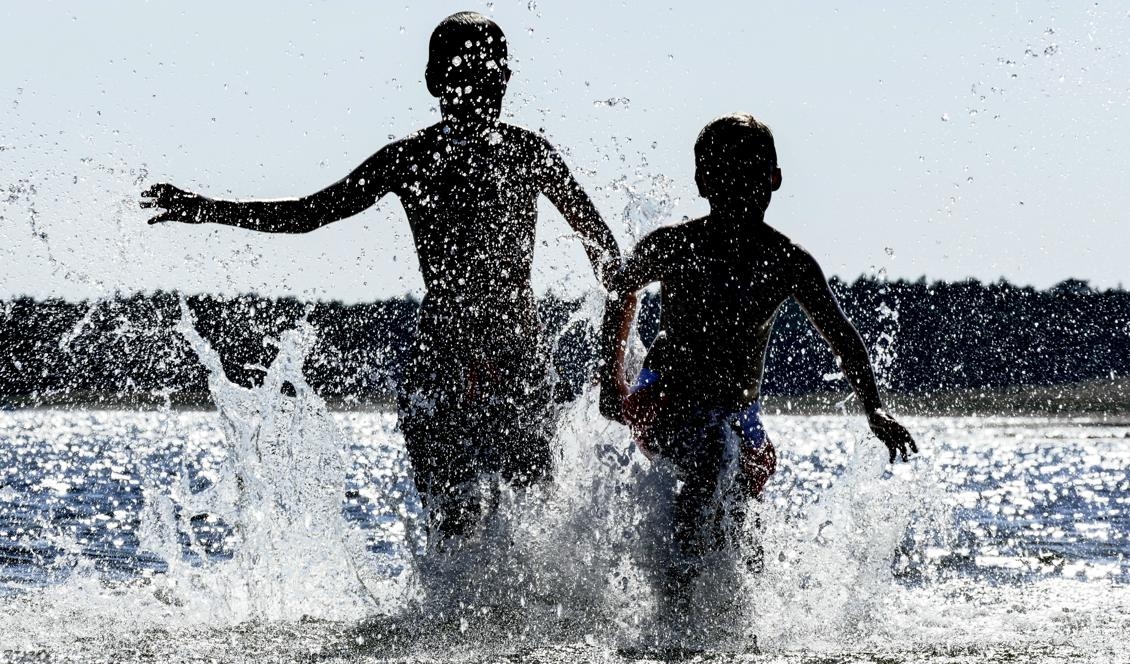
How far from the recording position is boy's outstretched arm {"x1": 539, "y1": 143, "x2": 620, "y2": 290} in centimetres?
482

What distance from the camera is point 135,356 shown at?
53344 millimetres

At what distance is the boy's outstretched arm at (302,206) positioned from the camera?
476 centimetres

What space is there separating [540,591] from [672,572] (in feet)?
1.72

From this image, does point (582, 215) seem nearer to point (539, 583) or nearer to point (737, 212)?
point (737, 212)

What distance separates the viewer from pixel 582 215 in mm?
4855

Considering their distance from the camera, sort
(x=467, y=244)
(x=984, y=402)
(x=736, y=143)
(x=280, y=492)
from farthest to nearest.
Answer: (x=984, y=402), (x=280, y=492), (x=467, y=244), (x=736, y=143)

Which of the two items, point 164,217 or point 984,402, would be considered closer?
point 164,217

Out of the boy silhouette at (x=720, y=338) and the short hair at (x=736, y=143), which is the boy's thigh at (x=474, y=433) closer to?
the boy silhouette at (x=720, y=338)

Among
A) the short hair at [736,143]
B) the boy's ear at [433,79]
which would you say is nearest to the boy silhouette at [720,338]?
the short hair at [736,143]

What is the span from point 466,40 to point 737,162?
1.08m

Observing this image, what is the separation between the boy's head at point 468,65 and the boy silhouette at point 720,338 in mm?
782

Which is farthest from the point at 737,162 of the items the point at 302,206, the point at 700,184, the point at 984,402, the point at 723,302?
the point at 984,402

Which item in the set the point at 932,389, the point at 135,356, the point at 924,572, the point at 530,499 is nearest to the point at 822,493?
the point at 924,572

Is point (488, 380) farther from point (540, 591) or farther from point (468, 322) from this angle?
point (540, 591)
